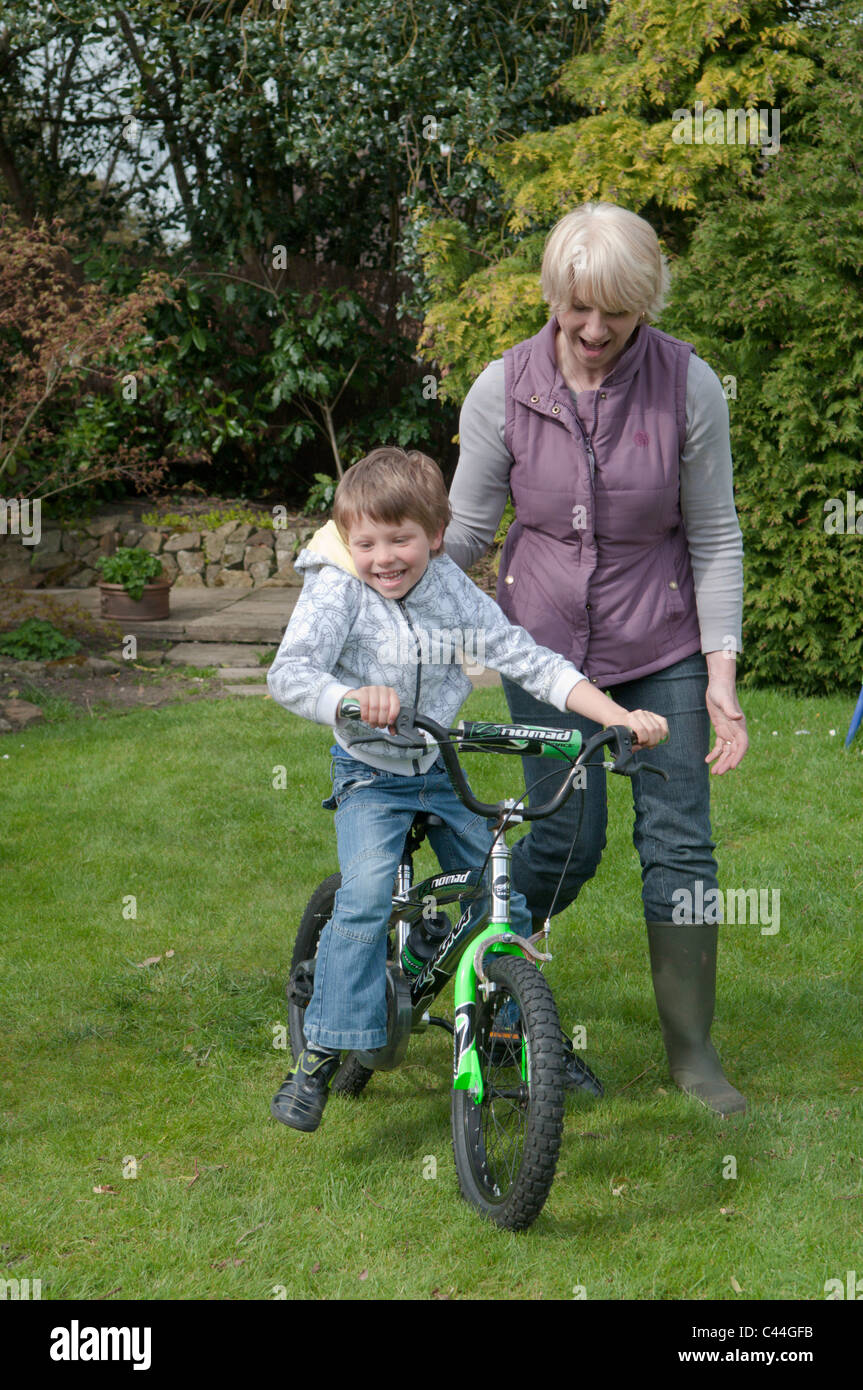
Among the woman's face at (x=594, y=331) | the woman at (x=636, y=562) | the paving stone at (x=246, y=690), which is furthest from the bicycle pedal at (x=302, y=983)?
the paving stone at (x=246, y=690)

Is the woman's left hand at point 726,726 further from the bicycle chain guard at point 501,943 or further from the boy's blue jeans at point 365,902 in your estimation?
the bicycle chain guard at point 501,943

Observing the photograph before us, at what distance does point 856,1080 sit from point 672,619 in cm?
126

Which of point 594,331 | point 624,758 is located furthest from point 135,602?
point 624,758

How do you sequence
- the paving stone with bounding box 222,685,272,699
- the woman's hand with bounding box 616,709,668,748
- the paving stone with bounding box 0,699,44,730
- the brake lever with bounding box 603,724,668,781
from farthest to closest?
the paving stone with bounding box 222,685,272,699 → the paving stone with bounding box 0,699,44,730 → the woman's hand with bounding box 616,709,668,748 → the brake lever with bounding box 603,724,668,781

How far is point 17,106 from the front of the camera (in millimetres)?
12734

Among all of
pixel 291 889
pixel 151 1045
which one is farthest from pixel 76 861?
pixel 151 1045

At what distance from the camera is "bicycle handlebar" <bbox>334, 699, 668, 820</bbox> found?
91.5 inches

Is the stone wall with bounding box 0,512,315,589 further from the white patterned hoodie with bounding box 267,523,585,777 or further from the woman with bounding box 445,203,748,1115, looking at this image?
the white patterned hoodie with bounding box 267,523,585,777

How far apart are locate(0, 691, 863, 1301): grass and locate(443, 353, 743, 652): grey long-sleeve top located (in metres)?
1.15

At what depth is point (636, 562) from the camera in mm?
3010

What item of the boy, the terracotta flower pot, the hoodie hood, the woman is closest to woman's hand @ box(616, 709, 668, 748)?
the boy

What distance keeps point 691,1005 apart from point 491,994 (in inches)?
30.8

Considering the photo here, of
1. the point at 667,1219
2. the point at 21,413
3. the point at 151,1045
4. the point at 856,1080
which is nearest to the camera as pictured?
the point at 667,1219

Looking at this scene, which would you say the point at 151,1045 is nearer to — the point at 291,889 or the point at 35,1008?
the point at 35,1008
